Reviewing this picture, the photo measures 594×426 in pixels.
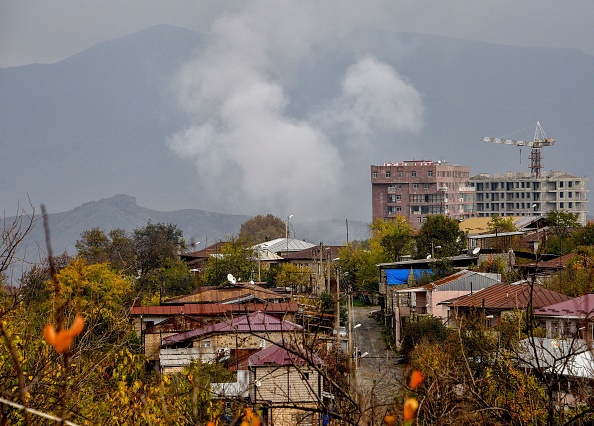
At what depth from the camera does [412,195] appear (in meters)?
131

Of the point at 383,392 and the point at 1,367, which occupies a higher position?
the point at 1,367

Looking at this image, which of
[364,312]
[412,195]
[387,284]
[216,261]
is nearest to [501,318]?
[387,284]

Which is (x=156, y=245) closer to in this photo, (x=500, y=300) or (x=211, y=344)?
(x=500, y=300)

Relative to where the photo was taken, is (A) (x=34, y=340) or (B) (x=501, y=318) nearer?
(A) (x=34, y=340)

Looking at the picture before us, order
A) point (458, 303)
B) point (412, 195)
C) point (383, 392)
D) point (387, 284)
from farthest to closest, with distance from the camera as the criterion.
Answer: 1. point (412, 195)
2. point (387, 284)
3. point (458, 303)
4. point (383, 392)

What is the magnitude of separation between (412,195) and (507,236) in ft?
281

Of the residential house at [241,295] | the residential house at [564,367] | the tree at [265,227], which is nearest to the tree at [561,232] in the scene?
the residential house at [241,295]

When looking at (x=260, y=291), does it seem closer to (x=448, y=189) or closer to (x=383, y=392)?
(x=383, y=392)

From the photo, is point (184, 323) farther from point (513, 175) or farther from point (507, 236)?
point (513, 175)

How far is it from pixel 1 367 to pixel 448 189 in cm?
12714

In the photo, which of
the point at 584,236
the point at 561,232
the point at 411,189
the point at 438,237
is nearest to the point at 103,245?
the point at 438,237

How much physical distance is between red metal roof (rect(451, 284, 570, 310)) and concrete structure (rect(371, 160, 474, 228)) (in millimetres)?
100997

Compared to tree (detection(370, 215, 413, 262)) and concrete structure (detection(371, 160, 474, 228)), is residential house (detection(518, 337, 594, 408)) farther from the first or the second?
concrete structure (detection(371, 160, 474, 228))

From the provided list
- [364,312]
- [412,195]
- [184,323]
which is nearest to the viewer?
[184,323]
